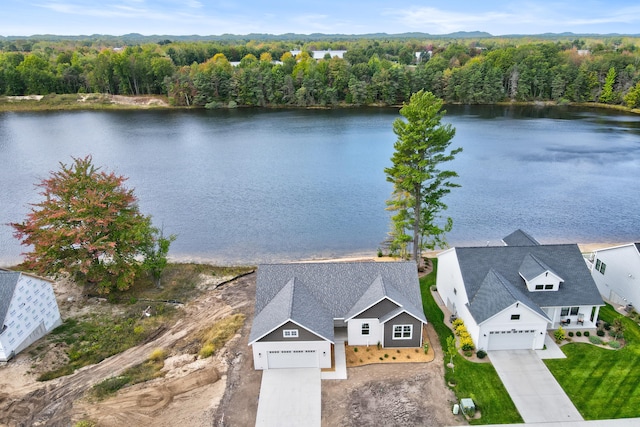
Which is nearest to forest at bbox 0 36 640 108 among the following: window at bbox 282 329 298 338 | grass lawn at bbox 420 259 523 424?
window at bbox 282 329 298 338

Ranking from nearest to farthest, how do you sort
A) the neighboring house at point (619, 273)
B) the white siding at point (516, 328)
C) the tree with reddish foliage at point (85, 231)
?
1. the white siding at point (516, 328)
2. the neighboring house at point (619, 273)
3. the tree with reddish foliage at point (85, 231)

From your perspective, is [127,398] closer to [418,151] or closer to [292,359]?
[292,359]

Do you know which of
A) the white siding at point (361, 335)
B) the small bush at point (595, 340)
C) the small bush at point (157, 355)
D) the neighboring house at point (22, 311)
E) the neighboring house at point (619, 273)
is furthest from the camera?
the neighboring house at point (619, 273)

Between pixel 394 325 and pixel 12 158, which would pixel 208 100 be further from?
pixel 394 325

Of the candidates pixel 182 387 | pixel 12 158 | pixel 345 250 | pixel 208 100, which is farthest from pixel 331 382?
pixel 208 100

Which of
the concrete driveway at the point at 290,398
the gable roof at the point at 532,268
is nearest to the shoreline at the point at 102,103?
the gable roof at the point at 532,268

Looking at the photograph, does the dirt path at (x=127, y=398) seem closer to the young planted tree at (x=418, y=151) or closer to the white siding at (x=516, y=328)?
the white siding at (x=516, y=328)

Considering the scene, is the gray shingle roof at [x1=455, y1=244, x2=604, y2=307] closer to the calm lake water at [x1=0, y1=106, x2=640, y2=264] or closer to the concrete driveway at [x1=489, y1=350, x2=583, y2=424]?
the concrete driveway at [x1=489, y1=350, x2=583, y2=424]
